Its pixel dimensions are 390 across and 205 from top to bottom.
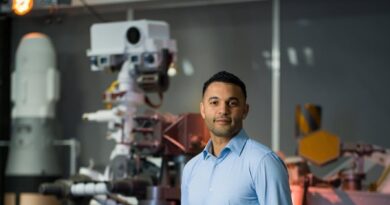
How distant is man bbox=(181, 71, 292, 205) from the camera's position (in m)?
2.83

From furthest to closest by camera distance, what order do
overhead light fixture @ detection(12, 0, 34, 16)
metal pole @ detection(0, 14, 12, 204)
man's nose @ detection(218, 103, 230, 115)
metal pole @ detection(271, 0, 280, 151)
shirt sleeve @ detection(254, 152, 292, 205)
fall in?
metal pole @ detection(0, 14, 12, 204), metal pole @ detection(271, 0, 280, 151), overhead light fixture @ detection(12, 0, 34, 16), man's nose @ detection(218, 103, 230, 115), shirt sleeve @ detection(254, 152, 292, 205)

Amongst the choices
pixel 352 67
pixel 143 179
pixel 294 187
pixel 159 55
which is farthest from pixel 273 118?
pixel 294 187

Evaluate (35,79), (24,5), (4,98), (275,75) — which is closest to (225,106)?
(24,5)

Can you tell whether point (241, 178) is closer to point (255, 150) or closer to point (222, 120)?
point (255, 150)

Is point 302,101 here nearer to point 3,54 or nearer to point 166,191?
point 166,191

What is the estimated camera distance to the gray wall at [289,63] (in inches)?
314

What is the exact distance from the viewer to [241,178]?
9.43 feet

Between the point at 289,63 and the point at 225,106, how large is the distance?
17.8 feet

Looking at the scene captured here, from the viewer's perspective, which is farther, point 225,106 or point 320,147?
point 320,147

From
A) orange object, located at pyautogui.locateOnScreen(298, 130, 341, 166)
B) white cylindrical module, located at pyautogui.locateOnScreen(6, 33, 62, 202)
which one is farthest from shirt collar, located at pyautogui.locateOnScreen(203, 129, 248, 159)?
white cylindrical module, located at pyautogui.locateOnScreen(6, 33, 62, 202)

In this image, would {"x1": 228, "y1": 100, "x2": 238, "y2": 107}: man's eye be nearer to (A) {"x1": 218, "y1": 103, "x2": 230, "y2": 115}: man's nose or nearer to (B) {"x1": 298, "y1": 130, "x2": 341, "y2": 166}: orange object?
(A) {"x1": 218, "y1": 103, "x2": 230, "y2": 115}: man's nose

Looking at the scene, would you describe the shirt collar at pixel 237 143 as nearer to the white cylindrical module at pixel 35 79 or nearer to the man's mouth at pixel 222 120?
the man's mouth at pixel 222 120

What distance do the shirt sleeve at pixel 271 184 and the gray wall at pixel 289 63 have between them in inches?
199

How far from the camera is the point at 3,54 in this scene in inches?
362
